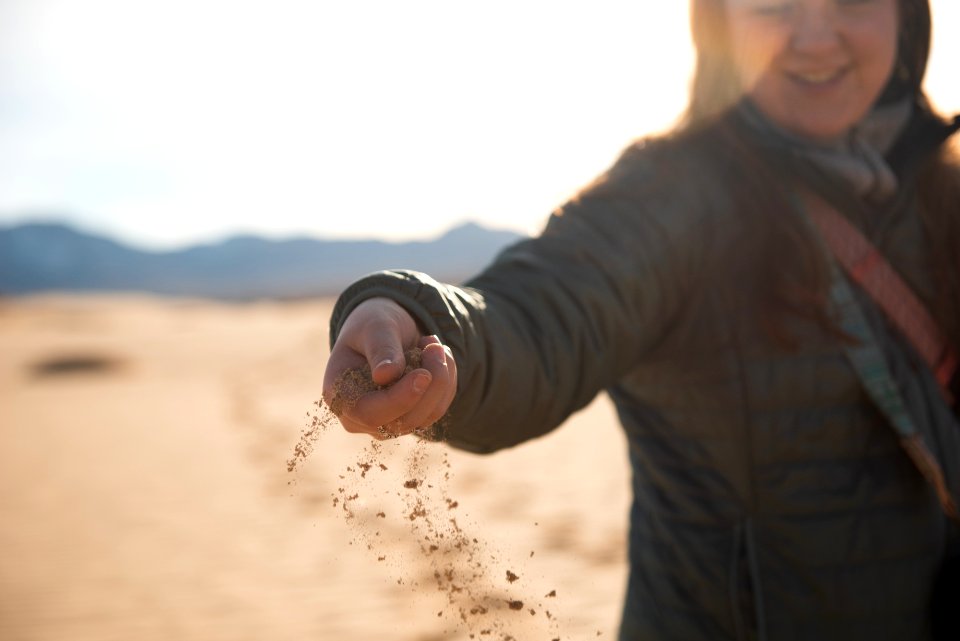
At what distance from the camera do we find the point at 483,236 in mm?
129750

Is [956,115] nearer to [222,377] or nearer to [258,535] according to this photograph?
[258,535]

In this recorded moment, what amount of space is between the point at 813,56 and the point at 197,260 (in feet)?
565

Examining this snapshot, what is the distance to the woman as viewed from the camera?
149cm

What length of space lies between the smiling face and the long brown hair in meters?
0.06

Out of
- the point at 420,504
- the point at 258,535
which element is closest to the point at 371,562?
the point at 258,535

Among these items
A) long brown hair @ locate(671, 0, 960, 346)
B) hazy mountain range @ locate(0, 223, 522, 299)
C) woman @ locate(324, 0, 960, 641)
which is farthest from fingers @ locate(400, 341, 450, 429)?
hazy mountain range @ locate(0, 223, 522, 299)

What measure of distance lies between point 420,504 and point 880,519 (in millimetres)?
816

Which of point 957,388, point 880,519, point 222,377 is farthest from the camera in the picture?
point 222,377

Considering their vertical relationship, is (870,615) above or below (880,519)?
below

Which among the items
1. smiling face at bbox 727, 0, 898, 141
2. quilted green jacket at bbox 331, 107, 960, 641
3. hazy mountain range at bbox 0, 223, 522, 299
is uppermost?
hazy mountain range at bbox 0, 223, 522, 299

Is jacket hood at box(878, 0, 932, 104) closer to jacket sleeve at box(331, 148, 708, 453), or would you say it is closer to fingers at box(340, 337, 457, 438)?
jacket sleeve at box(331, 148, 708, 453)

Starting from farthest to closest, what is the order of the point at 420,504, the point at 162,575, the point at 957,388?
1. the point at 162,575
2. the point at 957,388
3. the point at 420,504

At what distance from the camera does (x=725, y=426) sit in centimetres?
156

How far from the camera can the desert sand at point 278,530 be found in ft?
14.6
